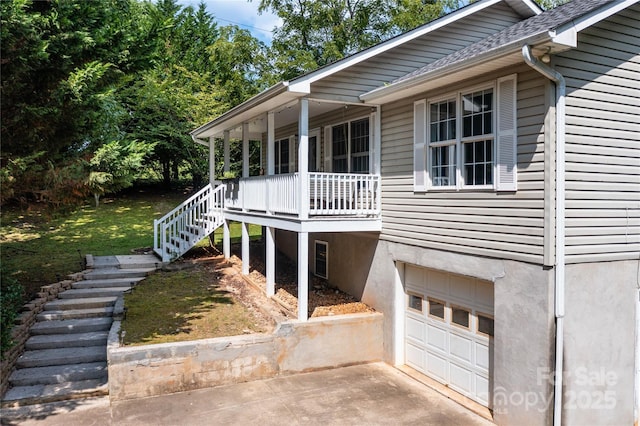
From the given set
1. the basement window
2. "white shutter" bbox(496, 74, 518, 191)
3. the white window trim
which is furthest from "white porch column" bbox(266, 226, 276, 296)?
"white shutter" bbox(496, 74, 518, 191)

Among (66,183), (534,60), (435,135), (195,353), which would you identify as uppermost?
(534,60)

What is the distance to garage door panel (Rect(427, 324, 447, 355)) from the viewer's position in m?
8.47

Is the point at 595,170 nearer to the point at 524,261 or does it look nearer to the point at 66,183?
the point at 524,261

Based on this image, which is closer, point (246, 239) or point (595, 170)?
point (595, 170)

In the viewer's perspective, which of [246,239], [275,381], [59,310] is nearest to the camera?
[275,381]

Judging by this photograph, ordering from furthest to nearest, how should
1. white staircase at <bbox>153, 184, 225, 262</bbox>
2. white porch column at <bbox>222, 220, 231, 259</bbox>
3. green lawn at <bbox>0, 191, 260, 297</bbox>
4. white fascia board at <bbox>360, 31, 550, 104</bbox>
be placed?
white porch column at <bbox>222, 220, 231, 259</bbox> → white staircase at <bbox>153, 184, 225, 262</bbox> → green lawn at <bbox>0, 191, 260, 297</bbox> → white fascia board at <bbox>360, 31, 550, 104</bbox>

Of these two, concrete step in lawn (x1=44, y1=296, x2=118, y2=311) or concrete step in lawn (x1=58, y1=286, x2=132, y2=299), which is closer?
concrete step in lawn (x1=44, y1=296, x2=118, y2=311)

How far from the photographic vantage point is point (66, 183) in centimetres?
788

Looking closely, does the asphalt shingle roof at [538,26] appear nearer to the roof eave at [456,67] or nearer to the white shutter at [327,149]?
the roof eave at [456,67]

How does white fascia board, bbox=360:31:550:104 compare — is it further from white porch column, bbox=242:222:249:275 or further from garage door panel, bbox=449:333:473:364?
white porch column, bbox=242:222:249:275

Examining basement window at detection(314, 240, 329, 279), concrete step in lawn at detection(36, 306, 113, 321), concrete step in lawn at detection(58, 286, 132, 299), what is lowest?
concrete step in lawn at detection(36, 306, 113, 321)

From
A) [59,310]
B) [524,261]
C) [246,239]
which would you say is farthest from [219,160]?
[524,261]

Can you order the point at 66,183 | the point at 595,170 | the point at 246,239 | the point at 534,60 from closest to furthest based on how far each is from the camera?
the point at 534,60
the point at 595,170
the point at 66,183
the point at 246,239

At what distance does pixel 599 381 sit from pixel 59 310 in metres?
10.5
